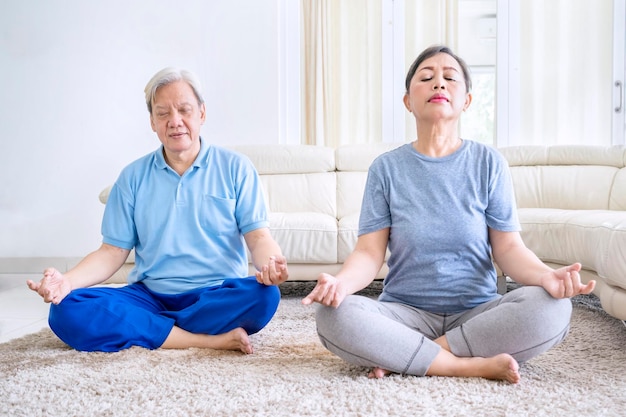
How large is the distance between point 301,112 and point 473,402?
11.8ft

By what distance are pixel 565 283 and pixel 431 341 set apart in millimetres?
329

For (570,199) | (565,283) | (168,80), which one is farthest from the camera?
(570,199)

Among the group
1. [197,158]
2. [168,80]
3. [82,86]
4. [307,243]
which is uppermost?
[82,86]

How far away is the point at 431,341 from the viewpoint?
1.34 meters

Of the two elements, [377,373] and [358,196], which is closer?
[377,373]

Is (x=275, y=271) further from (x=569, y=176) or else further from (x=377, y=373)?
(x=569, y=176)

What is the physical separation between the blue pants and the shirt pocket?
0.18 m

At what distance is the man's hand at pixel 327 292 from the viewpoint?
4.18 ft

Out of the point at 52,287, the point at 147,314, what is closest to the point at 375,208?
the point at 147,314

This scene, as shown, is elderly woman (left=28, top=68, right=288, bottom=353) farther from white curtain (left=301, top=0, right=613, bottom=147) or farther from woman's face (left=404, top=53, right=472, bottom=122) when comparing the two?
white curtain (left=301, top=0, right=613, bottom=147)

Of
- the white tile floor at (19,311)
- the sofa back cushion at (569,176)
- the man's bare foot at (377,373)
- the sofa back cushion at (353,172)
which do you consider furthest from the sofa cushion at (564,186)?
the white tile floor at (19,311)

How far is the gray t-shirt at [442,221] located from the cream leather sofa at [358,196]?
3.12 feet

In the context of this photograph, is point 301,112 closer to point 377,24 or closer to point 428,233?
point 377,24

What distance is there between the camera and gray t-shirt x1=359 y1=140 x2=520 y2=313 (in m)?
1.48
